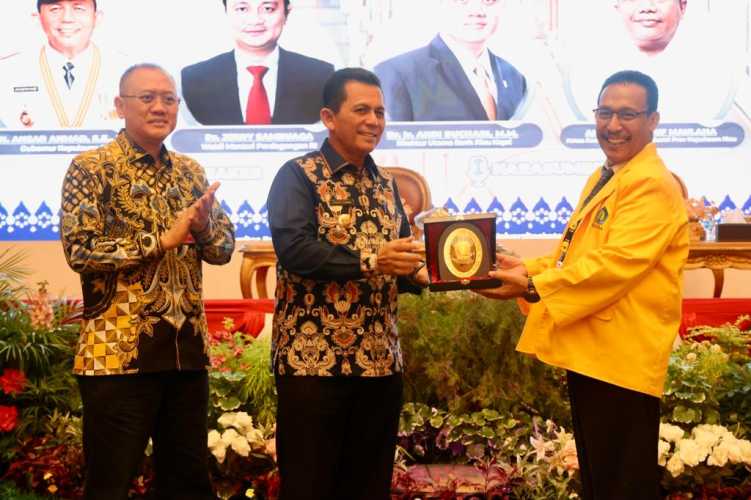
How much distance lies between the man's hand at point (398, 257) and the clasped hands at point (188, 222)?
20.5 inches

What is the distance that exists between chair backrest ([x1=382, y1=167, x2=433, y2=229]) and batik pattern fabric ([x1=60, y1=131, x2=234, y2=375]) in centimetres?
343

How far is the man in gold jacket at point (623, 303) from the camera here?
7.89ft

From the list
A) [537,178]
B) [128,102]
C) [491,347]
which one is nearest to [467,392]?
[491,347]

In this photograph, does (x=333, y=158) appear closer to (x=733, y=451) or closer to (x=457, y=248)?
(x=457, y=248)

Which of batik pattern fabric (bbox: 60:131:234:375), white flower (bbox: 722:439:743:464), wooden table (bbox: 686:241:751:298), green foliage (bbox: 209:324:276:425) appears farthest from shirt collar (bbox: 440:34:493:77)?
batik pattern fabric (bbox: 60:131:234:375)

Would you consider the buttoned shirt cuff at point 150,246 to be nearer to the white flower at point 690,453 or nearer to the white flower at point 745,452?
the white flower at point 690,453

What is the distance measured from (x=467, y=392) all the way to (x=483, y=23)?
3.43 m

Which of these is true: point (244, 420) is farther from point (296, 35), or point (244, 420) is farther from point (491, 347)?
point (296, 35)

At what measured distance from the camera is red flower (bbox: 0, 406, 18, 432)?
3.58 meters

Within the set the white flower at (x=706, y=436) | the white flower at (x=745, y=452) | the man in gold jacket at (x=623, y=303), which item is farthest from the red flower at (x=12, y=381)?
the white flower at (x=745, y=452)

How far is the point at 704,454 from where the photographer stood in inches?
128

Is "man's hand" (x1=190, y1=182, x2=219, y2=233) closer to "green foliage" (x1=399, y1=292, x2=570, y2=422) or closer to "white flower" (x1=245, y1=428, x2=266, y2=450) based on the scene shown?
"white flower" (x1=245, y1=428, x2=266, y2=450)

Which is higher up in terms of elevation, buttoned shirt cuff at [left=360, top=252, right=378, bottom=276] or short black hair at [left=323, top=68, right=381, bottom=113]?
short black hair at [left=323, top=68, right=381, bottom=113]

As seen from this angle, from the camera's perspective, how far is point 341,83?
2490 mm
